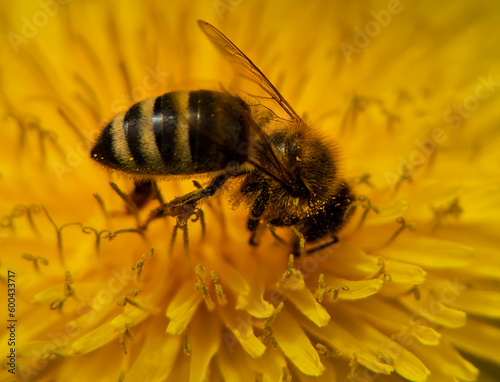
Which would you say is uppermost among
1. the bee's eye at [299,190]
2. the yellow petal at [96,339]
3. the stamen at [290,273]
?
the yellow petal at [96,339]

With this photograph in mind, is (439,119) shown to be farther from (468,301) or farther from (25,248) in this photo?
(25,248)

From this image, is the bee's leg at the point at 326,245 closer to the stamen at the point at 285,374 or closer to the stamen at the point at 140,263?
the stamen at the point at 285,374

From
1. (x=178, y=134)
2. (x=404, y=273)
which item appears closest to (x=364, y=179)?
(x=404, y=273)

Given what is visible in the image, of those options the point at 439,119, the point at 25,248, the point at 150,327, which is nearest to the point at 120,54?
the point at 25,248

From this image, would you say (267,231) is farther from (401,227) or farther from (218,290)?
(401,227)

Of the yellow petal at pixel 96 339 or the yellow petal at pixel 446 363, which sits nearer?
the yellow petal at pixel 96 339

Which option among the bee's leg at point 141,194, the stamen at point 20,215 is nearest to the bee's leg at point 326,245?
the bee's leg at point 141,194
